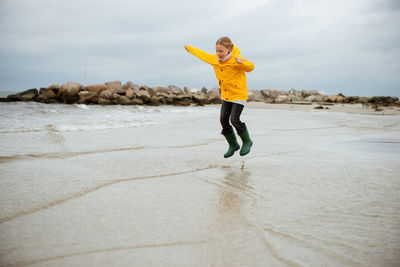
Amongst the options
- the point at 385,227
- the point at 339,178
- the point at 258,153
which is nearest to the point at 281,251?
the point at 385,227

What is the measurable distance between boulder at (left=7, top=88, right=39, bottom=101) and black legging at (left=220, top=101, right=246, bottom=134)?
29373 mm

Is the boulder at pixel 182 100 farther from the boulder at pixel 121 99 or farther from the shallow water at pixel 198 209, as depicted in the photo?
the shallow water at pixel 198 209

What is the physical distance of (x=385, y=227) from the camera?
2.23m

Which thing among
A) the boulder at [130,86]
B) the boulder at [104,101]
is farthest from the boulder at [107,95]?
the boulder at [130,86]

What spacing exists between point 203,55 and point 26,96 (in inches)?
1166

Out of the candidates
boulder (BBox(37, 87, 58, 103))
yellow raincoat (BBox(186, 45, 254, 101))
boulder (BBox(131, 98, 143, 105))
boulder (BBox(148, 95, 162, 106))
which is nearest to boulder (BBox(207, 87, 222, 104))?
boulder (BBox(148, 95, 162, 106))

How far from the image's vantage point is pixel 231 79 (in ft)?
15.3

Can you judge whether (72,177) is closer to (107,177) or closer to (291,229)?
(107,177)

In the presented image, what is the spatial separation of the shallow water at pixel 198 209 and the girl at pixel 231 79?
0.42m

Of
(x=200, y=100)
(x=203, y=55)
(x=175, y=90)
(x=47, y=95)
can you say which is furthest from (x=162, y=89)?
(x=203, y=55)

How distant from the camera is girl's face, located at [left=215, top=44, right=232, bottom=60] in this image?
4477mm

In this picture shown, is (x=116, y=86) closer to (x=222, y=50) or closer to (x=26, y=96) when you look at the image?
(x=26, y=96)

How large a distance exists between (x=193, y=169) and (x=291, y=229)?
1994 mm

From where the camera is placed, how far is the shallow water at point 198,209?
1.88 metres
